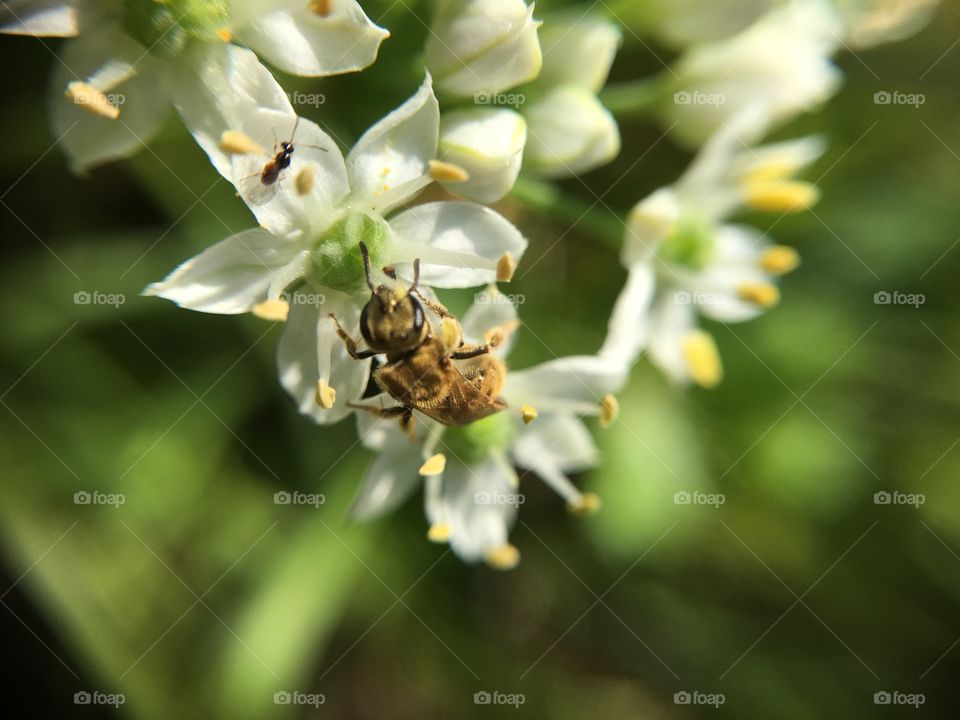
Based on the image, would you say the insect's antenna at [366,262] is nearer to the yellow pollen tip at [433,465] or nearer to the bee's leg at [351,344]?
the bee's leg at [351,344]

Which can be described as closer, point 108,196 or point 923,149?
point 108,196

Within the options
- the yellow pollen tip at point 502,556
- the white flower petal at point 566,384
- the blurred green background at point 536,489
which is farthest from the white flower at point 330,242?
the blurred green background at point 536,489

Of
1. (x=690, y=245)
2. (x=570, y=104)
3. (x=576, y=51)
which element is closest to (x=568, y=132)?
(x=570, y=104)

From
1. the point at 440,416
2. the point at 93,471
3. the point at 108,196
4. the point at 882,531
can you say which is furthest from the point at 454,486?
the point at 882,531

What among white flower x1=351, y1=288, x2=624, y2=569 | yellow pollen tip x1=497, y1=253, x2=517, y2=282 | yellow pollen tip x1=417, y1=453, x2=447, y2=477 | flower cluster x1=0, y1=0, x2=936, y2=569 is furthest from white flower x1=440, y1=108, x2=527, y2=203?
yellow pollen tip x1=417, y1=453, x2=447, y2=477

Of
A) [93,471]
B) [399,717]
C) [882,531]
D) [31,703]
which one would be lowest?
[399,717]

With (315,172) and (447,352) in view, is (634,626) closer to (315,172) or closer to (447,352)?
(447,352)
